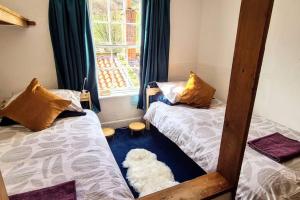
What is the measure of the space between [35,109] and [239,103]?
188 centimetres

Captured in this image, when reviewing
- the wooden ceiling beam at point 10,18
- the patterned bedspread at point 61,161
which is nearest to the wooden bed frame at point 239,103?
the patterned bedspread at point 61,161

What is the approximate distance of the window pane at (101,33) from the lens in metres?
2.76

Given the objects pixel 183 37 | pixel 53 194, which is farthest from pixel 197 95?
pixel 53 194

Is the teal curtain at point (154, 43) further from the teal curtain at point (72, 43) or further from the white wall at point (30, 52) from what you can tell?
the teal curtain at point (72, 43)

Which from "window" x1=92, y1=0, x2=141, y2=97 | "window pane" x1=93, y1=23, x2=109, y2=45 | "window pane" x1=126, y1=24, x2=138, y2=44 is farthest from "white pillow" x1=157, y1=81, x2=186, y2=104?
"window pane" x1=93, y1=23, x2=109, y2=45

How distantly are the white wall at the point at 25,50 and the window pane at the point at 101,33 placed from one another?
2.00 feet

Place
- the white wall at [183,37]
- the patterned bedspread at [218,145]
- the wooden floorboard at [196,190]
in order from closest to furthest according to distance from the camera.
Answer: the wooden floorboard at [196,190]
the patterned bedspread at [218,145]
the white wall at [183,37]

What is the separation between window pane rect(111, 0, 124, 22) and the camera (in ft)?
9.10

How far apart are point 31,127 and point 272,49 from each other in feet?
8.63

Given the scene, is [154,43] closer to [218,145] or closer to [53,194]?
[218,145]

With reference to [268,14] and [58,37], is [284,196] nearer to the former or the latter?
[268,14]

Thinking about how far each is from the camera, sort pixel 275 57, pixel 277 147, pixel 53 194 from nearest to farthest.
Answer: pixel 53 194 < pixel 277 147 < pixel 275 57

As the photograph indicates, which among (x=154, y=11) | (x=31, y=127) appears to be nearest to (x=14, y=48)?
(x=31, y=127)

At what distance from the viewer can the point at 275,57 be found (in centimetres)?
219
